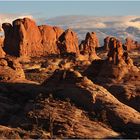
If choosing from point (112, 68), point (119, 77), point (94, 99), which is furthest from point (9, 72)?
point (94, 99)

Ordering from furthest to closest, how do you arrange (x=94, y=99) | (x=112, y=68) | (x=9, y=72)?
(x=112, y=68), (x=9, y=72), (x=94, y=99)

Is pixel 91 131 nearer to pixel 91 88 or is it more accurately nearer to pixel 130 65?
pixel 91 88

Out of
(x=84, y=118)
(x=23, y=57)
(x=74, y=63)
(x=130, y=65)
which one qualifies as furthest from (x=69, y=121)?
(x=23, y=57)

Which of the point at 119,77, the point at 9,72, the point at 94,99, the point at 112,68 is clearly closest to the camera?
the point at 94,99

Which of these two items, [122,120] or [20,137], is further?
[122,120]

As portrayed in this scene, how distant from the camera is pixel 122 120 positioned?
63594mm

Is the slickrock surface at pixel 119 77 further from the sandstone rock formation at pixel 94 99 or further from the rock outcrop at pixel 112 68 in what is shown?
the sandstone rock formation at pixel 94 99

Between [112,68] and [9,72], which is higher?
[9,72]

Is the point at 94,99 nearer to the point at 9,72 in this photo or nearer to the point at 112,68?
the point at 9,72

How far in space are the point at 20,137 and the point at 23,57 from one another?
136 meters

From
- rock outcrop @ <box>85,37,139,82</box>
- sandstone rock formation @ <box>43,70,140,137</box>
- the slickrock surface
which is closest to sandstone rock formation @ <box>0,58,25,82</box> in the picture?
sandstone rock formation @ <box>43,70,140,137</box>

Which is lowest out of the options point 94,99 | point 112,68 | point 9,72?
point 112,68

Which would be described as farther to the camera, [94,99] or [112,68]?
[112,68]

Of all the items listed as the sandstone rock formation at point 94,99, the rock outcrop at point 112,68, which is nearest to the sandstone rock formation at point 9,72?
the sandstone rock formation at point 94,99
